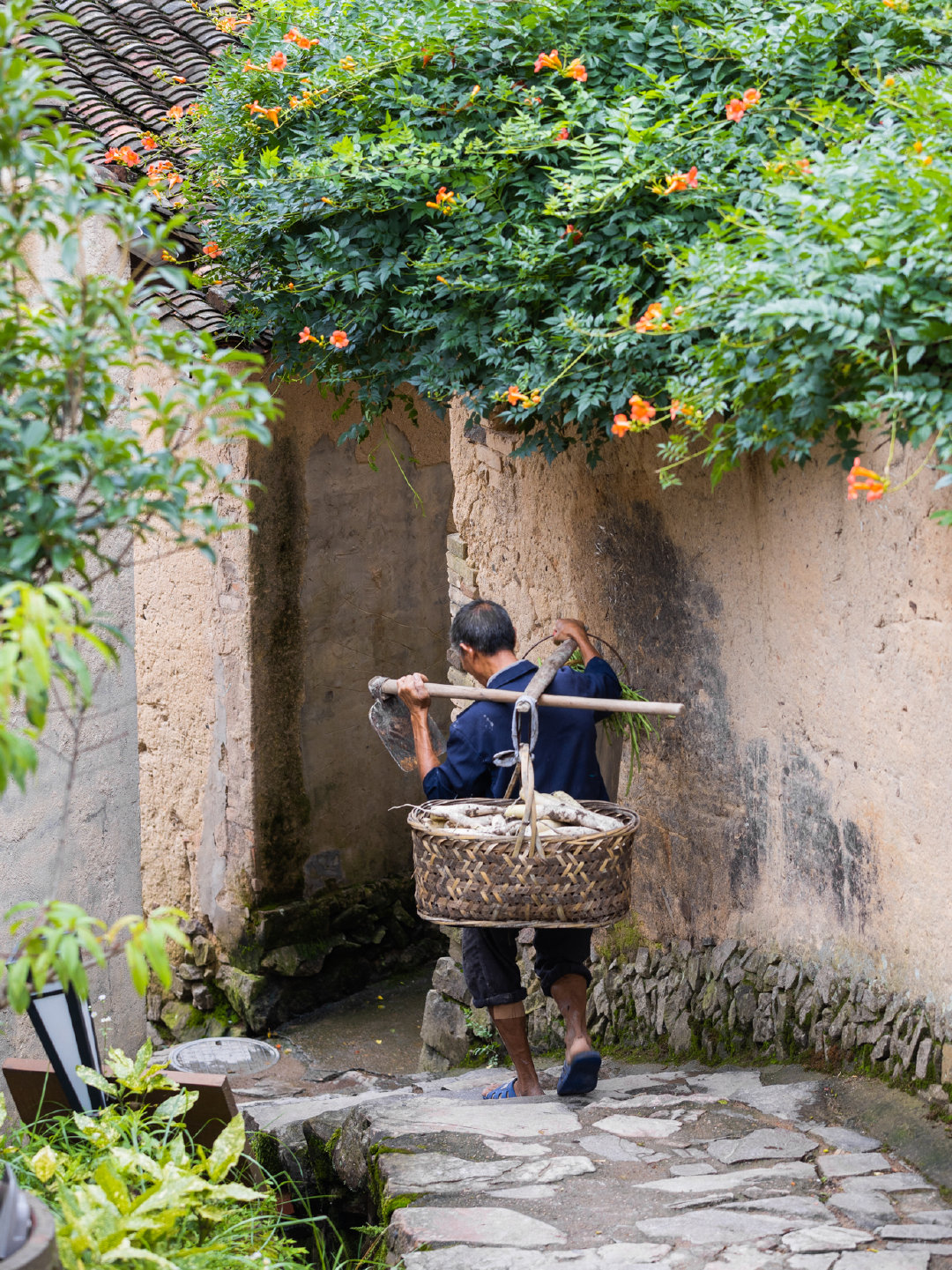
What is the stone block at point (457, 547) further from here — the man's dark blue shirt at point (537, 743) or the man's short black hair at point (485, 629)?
the man's dark blue shirt at point (537, 743)

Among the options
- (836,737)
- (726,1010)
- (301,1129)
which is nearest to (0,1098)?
(301,1129)

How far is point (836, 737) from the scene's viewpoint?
3.76 m

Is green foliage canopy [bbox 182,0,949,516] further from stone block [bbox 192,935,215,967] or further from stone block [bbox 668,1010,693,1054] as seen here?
stone block [bbox 192,935,215,967]

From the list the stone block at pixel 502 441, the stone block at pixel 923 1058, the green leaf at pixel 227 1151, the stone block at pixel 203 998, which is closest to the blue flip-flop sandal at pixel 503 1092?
the green leaf at pixel 227 1151

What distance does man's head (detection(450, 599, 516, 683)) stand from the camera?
4.14 meters

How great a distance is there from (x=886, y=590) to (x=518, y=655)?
200 centimetres

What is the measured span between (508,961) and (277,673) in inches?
116

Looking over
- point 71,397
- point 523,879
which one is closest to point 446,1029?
point 523,879

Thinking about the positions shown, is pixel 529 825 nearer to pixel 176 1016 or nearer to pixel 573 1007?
pixel 573 1007

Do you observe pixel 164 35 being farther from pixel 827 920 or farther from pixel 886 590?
pixel 827 920

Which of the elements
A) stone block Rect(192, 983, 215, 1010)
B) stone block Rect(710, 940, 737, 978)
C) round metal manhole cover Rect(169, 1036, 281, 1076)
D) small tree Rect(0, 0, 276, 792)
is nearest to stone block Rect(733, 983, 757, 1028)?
stone block Rect(710, 940, 737, 978)

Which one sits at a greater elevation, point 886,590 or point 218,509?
point 218,509

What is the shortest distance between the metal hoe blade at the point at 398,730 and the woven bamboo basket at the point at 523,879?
59 cm

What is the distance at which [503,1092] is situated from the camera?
170 inches
